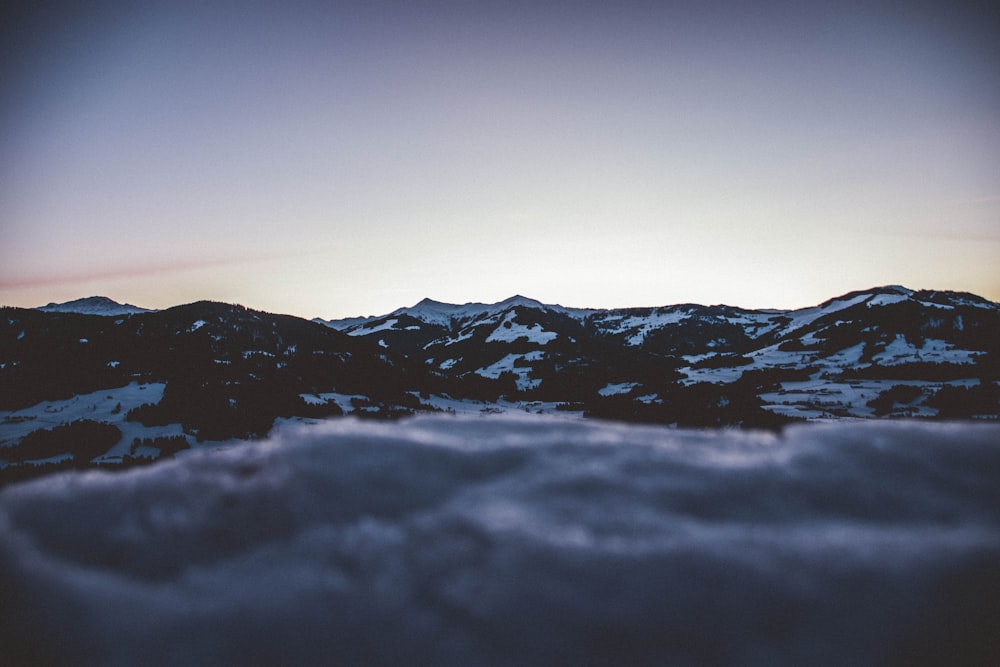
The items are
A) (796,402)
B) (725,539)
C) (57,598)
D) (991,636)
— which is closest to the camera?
(991,636)

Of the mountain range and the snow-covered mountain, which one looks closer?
the mountain range

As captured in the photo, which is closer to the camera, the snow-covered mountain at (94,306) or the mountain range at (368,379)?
the mountain range at (368,379)

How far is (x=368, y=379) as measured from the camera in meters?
21.0

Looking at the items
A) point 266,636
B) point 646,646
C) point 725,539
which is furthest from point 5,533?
point 725,539

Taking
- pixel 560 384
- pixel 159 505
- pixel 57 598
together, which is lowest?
pixel 560 384

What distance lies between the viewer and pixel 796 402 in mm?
15570

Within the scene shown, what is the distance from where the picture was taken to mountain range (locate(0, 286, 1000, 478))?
1158cm

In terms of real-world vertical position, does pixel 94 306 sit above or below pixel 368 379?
Answer: above

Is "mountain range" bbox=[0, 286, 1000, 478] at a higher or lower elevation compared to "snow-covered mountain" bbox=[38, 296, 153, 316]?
lower

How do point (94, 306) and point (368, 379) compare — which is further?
point (94, 306)

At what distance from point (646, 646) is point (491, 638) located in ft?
2.31

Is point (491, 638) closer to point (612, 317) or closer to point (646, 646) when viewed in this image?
point (646, 646)

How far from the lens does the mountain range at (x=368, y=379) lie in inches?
456

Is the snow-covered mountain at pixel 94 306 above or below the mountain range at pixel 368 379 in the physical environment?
above
